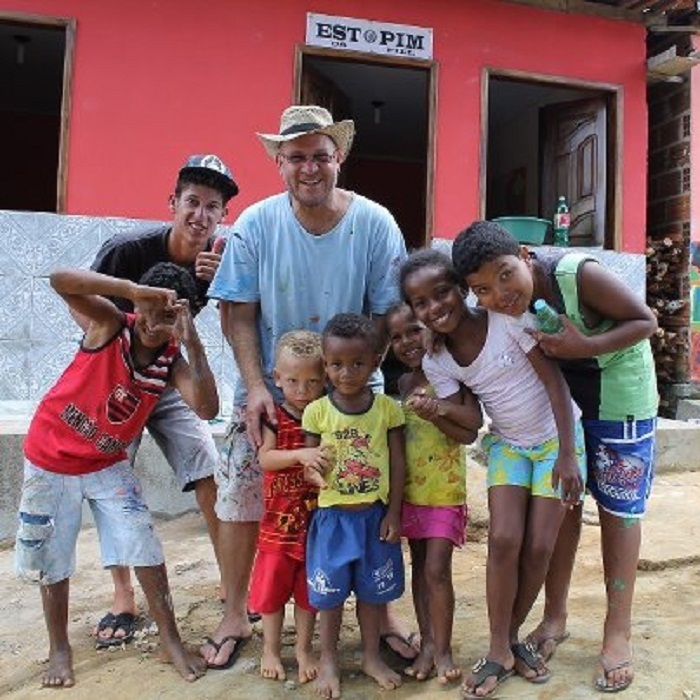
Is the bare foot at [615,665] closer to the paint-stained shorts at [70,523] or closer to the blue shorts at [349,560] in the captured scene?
the blue shorts at [349,560]

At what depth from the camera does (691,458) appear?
5266 millimetres

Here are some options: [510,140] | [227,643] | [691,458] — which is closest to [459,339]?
[227,643]

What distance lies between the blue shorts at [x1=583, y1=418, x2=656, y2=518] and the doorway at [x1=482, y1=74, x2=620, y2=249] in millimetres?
4081

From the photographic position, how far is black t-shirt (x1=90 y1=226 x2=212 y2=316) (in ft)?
9.37

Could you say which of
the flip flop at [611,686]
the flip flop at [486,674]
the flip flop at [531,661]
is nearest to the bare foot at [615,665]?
the flip flop at [611,686]

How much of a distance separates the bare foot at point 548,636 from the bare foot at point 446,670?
0.34 meters

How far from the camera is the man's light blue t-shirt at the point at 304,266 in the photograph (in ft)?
8.22

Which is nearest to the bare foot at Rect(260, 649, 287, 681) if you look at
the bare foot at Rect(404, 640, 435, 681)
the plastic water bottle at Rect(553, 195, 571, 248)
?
the bare foot at Rect(404, 640, 435, 681)

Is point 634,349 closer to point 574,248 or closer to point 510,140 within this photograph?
point 574,248

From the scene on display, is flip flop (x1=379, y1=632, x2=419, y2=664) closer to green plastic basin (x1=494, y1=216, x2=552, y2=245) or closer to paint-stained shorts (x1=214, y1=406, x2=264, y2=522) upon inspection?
paint-stained shorts (x1=214, y1=406, x2=264, y2=522)

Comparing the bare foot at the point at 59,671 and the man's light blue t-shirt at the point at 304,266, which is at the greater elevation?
the man's light blue t-shirt at the point at 304,266

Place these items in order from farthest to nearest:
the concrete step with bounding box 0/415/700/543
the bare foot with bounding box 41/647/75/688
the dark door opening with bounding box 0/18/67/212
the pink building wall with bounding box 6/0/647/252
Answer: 1. the dark door opening with bounding box 0/18/67/212
2. the pink building wall with bounding box 6/0/647/252
3. the concrete step with bounding box 0/415/700/543
4. the bare foot with bounding box 41/647/75/688

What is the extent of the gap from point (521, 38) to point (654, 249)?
224 centimetres

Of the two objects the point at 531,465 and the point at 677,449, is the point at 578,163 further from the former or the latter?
the point at 531,465
